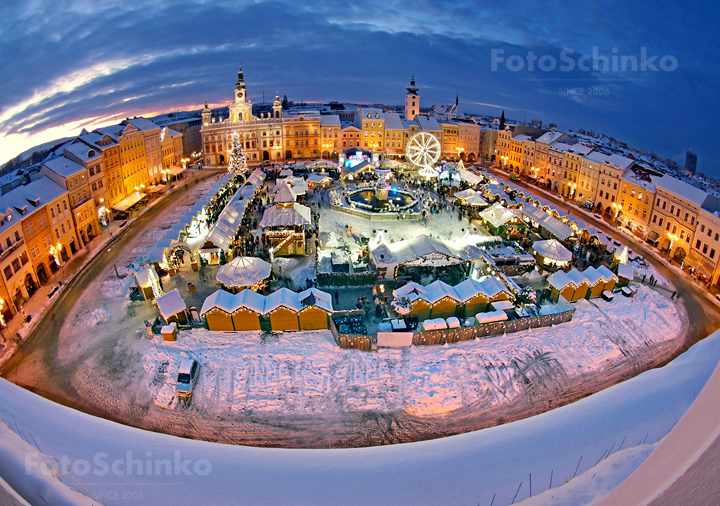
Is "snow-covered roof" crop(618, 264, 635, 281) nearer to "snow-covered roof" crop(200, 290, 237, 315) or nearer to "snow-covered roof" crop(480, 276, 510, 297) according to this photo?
"snow-covered roof" crop(480, 276, 510, 297)

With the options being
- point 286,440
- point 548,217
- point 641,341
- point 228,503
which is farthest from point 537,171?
point 228,503

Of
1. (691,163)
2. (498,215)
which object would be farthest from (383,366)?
(691,163)

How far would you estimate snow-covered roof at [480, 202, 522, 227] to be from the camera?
1400 inches

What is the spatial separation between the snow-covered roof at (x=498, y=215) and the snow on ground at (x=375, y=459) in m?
21.8

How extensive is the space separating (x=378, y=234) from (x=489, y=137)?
41.9 metres

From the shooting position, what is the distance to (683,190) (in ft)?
108

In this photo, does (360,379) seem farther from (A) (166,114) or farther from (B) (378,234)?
(A) (166,114)

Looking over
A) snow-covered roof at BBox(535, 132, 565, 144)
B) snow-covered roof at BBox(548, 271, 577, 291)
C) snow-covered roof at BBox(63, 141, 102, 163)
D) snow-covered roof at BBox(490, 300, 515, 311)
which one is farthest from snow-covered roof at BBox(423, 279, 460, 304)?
snow-covered roof at BBox(535, 132, 565, 144)

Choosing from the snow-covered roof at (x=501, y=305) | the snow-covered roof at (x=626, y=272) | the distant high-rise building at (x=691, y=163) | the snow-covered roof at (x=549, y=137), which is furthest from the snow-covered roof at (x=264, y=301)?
the distant high-rise building at (x=691, y=163)

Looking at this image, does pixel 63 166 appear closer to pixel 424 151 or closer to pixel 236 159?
pixel 236 159

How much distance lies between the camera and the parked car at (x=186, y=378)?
18375 millimetres

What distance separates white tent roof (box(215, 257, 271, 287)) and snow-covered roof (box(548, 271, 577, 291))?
18.5m

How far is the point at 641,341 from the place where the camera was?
22.7 m

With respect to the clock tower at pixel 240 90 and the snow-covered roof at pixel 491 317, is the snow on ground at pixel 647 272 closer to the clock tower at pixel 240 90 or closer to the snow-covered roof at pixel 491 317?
the snow-covered roof at pixel 491 317
